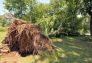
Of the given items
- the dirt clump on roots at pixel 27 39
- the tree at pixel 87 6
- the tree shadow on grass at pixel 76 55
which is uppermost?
the tree at pixel 87 6

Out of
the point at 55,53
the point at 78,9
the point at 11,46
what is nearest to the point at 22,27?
the point at 11,46

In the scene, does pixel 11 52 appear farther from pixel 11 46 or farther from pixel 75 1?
pixel 75 1

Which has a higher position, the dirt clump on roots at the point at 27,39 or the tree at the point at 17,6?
the tree at the point at 17,6

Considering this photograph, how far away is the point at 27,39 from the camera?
29.1ft

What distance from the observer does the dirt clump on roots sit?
29.0 ft

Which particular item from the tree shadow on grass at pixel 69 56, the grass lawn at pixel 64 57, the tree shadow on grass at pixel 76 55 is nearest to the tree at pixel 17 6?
the tree shadow on grass at pixel 76 55

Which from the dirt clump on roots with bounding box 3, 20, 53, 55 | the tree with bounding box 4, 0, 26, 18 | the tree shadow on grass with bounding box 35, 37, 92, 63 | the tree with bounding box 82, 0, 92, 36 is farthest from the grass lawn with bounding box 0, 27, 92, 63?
the tree with bounding box 4, 0, 26, 18

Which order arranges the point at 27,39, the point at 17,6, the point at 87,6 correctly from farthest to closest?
the point at 17,6, the point at 87,6, the point at 27,39

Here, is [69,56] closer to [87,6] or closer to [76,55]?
[76,55]

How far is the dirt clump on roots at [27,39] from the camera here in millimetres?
8844

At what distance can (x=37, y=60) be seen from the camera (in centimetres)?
844

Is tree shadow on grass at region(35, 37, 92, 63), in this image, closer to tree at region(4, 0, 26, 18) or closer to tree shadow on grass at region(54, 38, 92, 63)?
tree shadow on grass at region(54, 38, 92, 63)

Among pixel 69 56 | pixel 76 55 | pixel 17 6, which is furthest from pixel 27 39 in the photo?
pixel 17 6

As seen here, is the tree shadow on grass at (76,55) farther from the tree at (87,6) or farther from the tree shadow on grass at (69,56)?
the tree at (87,6)
